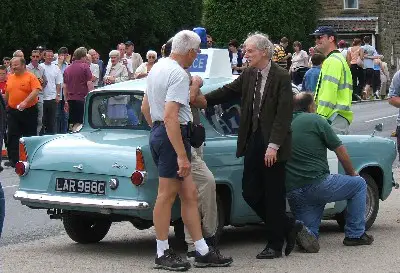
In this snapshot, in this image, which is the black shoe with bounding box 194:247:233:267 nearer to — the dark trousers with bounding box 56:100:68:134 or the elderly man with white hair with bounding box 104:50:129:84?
the elderly man with white hair with bounding box 104:50:129:84

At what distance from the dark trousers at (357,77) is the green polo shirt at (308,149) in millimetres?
25772

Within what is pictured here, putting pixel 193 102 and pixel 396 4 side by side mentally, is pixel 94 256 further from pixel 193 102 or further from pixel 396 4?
pixel 396 4

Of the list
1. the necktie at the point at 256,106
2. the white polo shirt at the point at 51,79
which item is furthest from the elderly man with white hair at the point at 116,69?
the necktie at the point at 256,106

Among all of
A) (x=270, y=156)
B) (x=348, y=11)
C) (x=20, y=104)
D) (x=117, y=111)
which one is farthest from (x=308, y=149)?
(x=348, y=11)

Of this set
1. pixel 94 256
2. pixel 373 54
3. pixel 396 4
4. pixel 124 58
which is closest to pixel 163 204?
pixel 94 256

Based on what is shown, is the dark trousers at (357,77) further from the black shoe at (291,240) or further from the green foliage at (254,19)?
the black shoe at (291,240)

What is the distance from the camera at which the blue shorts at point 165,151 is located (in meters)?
9.65

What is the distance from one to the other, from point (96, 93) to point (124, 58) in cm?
1432

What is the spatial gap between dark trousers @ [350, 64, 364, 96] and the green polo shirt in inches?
1015

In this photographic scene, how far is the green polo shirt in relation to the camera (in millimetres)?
10719

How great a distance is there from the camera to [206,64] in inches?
456

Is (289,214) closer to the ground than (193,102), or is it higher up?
closer to the ground

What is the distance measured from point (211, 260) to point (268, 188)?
865mm

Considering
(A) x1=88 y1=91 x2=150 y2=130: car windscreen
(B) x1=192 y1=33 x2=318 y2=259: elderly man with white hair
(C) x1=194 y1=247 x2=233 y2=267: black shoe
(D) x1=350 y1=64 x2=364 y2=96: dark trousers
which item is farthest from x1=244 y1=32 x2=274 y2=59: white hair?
(D) x1=350 y1=64 x2=364 y2=96: dark trousers
